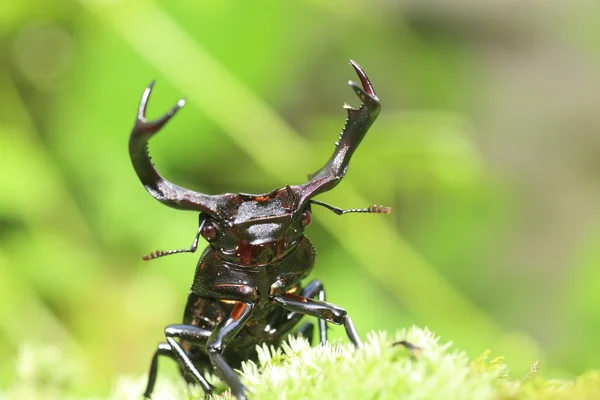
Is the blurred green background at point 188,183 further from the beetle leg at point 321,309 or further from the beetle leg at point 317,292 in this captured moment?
the beetle leg at point 321,309

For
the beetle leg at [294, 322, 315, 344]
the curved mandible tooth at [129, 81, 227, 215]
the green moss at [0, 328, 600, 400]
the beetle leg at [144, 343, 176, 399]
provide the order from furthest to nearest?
the beetle leg at [294, 322, 315, 344], the beetle leg at [144, 343, 176, 399], the curved mandible tooth at [129, 81, 227, 215], the green moss at [0, 328, 600, 400]

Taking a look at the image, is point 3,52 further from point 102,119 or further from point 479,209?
point 479,209

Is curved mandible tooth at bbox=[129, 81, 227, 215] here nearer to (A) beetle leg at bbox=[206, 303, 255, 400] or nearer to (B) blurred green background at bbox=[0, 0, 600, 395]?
(A) beetle leg at bbox=[206, 303, 255, 400]

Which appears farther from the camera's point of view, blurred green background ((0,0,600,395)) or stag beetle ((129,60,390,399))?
blurred green background ((0,0,600,395))

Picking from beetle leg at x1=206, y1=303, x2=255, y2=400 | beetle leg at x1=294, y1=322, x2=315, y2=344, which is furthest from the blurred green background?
beetle leg at x1=206, y1=303, x2=255, y2=400

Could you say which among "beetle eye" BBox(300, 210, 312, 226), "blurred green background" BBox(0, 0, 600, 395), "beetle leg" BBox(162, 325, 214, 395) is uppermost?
"blurred green background" BBox(0, 0, 600, 395)

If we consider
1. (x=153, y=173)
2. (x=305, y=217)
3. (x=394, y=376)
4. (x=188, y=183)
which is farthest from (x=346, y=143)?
(x=188, y=183)

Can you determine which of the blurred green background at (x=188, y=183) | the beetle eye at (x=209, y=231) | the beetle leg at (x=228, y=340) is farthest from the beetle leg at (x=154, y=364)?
the blurred green background at (x=188, y=183)

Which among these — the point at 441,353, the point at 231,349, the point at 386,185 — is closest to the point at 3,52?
the point at 386,185
